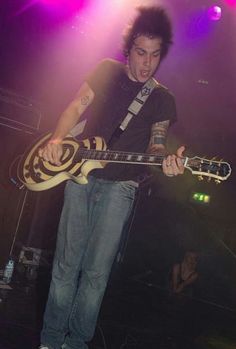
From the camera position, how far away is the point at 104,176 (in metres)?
3.36

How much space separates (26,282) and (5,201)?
1.20 m

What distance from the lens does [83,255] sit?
11.1 feet

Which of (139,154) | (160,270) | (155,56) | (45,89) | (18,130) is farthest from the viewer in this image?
(160,270)

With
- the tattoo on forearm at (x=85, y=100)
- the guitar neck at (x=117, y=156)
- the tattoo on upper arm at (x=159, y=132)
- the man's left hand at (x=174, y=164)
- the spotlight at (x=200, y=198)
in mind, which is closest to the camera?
the man's left hand at (x=174, y=164)

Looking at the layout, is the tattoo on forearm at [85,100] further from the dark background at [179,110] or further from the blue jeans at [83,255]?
the dark background at [179,110]

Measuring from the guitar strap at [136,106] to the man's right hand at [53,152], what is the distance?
0.41 meters

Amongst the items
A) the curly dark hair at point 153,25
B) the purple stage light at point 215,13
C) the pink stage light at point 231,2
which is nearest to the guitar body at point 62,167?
the curly dark hair at point 153,25

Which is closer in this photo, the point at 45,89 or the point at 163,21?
the point at 163,21

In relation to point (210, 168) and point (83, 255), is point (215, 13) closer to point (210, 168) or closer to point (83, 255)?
point (210, 168)

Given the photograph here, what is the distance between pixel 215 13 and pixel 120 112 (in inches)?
246

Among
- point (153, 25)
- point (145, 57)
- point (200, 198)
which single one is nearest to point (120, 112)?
point (145, 57)

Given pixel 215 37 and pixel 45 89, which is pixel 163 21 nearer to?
pixel 45 89

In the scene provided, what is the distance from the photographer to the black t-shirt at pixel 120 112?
3.39 metres

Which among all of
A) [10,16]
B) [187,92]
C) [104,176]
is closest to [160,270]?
[187,92]
